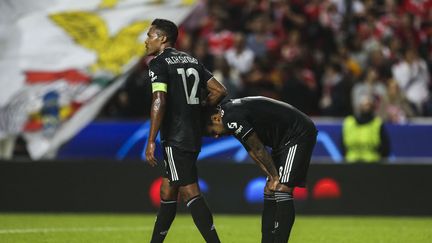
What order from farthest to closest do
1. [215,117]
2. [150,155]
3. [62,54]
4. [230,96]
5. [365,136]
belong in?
[62,54] → [230,96] → [365,136] → [215,117] → [150,155]

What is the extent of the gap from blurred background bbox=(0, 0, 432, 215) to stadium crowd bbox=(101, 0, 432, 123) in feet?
0.09

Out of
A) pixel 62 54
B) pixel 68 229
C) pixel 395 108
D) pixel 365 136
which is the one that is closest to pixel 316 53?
pixel 395 108

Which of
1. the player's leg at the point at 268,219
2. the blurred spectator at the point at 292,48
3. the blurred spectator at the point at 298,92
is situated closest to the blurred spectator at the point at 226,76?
the blurred spectator at the point at 298,92

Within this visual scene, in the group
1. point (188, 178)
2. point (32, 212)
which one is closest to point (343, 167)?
point (32, 212)

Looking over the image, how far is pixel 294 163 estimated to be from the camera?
8.09 meters

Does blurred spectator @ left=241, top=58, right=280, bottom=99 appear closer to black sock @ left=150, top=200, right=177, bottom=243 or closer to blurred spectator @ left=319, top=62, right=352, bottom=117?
blurred spectator @ left=319, top=62, right=352, bottom=117

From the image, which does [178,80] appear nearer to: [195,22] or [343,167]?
[343,167]

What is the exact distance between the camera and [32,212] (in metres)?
13.7

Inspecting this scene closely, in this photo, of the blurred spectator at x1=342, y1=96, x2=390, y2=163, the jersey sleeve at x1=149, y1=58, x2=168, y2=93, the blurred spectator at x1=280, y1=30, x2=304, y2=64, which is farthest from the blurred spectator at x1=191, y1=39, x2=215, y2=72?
the jersey sleeve at x1=149, y1=58, x2=168, y2=93

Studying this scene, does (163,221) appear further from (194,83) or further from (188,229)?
(188,229)

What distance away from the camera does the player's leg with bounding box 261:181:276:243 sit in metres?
8.40

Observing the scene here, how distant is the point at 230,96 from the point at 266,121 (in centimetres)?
683

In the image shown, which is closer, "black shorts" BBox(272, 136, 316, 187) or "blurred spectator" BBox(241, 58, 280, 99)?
"black shorts" BBox(272, 136, 316, 187)

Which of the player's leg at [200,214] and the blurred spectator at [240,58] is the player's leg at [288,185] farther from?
the blurred spectator at [240,58]
